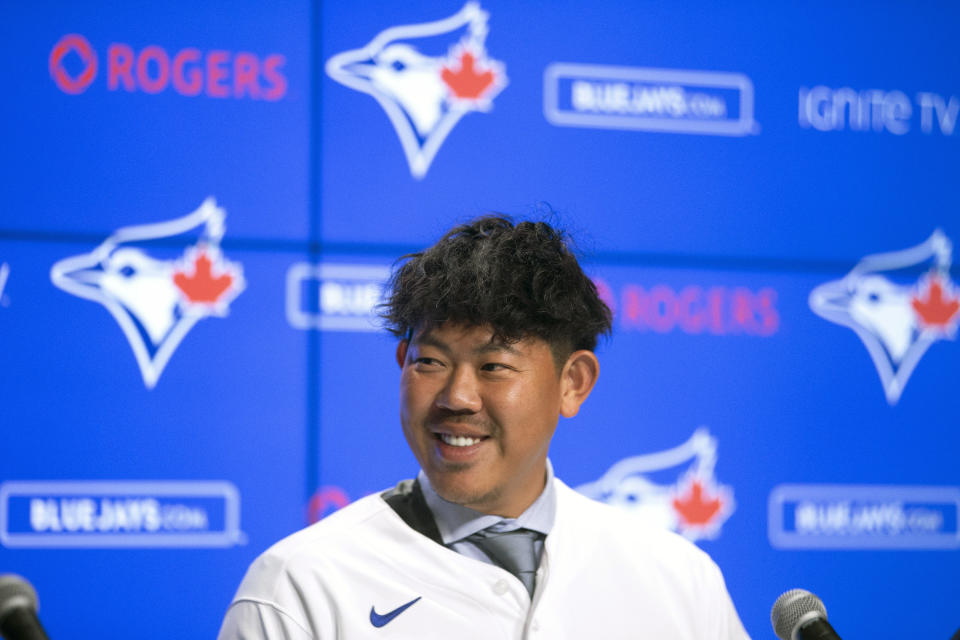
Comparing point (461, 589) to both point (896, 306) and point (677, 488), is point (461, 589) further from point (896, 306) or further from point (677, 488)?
point (896, 306)

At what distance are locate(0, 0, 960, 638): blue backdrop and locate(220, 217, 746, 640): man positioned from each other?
113 centimetres

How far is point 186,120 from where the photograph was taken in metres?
2.75

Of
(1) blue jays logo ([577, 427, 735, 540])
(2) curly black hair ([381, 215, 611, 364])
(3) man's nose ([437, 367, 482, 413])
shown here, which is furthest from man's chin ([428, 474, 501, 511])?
(1) blue jays logo ([577, 427, 735, 540])

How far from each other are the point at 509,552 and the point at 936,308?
1.94m

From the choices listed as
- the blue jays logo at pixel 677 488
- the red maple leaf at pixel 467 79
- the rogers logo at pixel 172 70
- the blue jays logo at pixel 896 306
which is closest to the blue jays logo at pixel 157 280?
the rogers logo at pixel 172 70

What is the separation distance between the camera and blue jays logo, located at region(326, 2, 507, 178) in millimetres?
2857

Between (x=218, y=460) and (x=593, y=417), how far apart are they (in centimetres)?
94

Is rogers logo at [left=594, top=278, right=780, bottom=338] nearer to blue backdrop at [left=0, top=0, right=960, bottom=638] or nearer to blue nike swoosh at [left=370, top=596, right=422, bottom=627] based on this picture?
blue backdrop at [left=0, top=0, right=960, bottom=638]

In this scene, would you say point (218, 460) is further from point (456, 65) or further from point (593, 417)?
point (456, 65)

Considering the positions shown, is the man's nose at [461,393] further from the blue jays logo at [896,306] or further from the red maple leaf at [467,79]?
the blue jays logo at [896,306]

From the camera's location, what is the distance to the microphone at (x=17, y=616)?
979 millimetres

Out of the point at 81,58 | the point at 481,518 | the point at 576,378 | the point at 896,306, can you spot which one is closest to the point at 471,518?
the point at 481,518

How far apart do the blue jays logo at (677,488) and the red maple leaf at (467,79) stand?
102cm

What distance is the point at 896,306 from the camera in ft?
10.1
